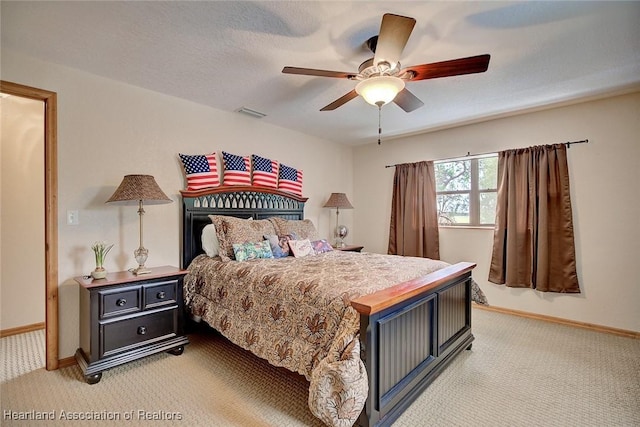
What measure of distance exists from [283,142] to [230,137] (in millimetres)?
853

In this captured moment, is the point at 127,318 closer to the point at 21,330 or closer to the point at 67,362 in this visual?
the point at 67,362

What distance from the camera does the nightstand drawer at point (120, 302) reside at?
2.29 meters

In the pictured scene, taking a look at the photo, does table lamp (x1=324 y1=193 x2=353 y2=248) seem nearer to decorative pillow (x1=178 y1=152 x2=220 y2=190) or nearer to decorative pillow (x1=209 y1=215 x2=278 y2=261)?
decorative pillow (x1=209 y1=215 x2=278 y2=261)

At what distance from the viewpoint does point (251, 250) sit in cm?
290

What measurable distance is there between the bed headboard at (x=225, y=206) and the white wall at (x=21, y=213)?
172cm

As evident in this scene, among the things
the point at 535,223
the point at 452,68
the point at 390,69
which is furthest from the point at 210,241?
the point at 535,223

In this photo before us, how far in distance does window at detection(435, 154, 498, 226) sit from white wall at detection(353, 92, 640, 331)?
22 cm

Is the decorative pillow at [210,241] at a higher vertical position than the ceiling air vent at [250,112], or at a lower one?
lower

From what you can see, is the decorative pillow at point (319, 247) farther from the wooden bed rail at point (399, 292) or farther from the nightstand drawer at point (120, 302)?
the nightstand drawer at point (120, 302)

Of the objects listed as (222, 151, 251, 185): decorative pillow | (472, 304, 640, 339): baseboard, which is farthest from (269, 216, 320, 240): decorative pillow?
(472, 304, 640, 339): baseboard

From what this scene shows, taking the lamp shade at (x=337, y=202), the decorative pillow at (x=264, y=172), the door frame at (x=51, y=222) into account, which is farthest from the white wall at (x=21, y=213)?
the lamp shade at (x=337, y=202)

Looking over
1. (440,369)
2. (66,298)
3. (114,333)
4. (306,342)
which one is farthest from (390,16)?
(66,298)

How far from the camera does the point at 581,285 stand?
3348 mm

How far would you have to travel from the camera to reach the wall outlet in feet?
8.29
